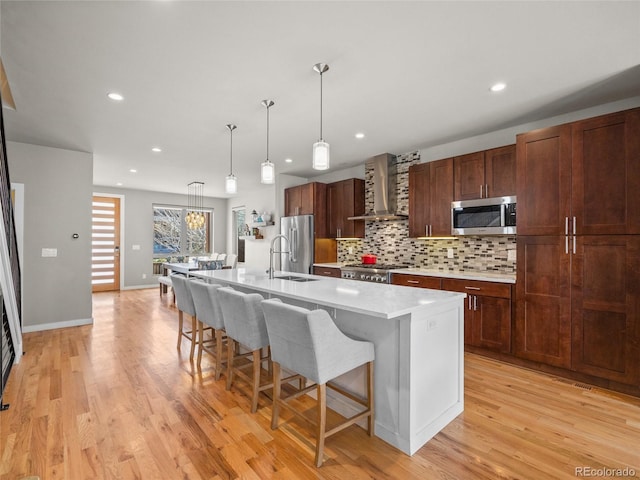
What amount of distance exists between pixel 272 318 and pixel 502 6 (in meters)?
2.28

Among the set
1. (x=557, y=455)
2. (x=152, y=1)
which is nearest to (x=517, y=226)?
(x=557, y=455)

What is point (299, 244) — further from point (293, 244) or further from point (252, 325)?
point (252, 325)

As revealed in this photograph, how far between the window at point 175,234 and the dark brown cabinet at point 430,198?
6.87 metres

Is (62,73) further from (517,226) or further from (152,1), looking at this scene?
(517,226)

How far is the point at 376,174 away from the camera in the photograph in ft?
15.8

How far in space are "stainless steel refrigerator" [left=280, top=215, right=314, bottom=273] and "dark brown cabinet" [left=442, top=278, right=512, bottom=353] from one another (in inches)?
104

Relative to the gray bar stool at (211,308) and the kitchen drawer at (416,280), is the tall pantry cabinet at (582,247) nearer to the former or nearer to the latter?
the kitchen drawer at (416,280)

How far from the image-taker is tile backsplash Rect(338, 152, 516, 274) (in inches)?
151

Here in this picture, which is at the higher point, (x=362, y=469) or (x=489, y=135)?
(x=489, y=135)

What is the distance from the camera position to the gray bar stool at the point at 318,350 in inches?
67.7

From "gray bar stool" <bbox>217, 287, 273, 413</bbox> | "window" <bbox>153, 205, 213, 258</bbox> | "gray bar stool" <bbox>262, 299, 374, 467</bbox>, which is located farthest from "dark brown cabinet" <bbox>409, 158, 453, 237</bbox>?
"window" <bbox>153, 205, 213, 258</bbox>

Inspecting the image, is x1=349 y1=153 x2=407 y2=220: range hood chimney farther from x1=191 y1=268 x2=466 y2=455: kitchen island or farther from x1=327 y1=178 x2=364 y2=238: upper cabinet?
x1=191 y1=268 x2=466 y2=455: kitchen island

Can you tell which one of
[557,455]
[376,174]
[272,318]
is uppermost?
[376,174]

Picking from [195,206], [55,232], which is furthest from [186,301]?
[195,206]
